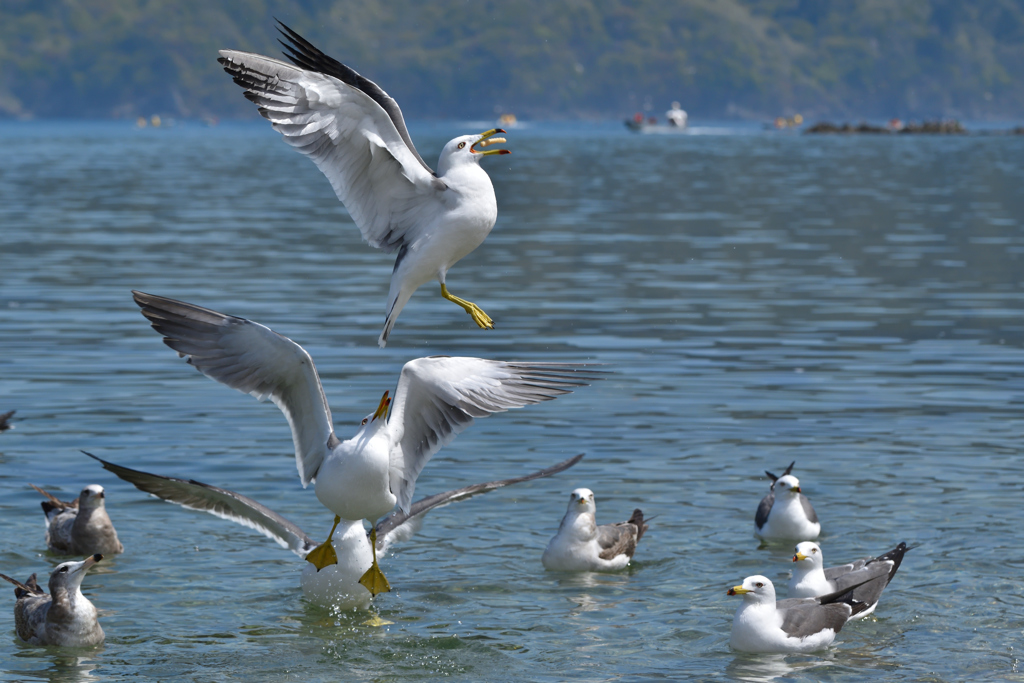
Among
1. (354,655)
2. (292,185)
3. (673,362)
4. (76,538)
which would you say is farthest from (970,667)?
(292,185)

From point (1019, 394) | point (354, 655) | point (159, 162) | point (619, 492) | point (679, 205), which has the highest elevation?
point (159, 162)

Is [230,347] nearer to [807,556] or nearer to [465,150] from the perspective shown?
[465,150]

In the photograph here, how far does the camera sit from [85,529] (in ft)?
52.4

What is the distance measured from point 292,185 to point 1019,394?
222 feet

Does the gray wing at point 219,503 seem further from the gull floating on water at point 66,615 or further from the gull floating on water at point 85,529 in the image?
the gull floating on water at point 85,529

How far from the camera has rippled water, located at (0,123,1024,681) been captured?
550 inches

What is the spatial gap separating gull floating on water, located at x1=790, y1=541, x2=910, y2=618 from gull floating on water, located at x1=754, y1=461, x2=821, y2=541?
1.36m

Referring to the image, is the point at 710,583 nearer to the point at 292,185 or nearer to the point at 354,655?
the point at 354,655

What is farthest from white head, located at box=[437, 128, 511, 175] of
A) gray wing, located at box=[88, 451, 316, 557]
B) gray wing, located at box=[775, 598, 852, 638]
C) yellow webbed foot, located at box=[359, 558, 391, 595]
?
gray wing, located at box=[775, 598, 852, 638]

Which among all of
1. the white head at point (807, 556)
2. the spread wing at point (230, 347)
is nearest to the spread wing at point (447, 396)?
the spread wing at point (230, 347)

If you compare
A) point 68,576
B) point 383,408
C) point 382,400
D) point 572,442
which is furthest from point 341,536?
point 572,442

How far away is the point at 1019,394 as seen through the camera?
24.3 metres

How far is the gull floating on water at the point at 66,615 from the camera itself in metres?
13.6

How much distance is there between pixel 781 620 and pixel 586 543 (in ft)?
8.85
